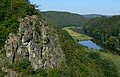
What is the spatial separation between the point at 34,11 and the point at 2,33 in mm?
9738

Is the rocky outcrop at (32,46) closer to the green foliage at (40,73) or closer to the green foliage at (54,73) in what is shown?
the green foliage at (40,73)

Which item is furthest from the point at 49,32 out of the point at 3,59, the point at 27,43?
the point at 3,59

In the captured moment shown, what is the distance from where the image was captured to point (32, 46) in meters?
49.3

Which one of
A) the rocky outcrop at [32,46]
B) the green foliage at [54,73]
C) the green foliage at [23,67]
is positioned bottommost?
the green foliage at [54,73]

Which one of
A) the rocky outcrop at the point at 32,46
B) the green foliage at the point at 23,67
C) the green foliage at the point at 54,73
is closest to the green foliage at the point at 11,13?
the rocky outcrop at the point at 32,46

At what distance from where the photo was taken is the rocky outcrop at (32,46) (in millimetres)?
48562

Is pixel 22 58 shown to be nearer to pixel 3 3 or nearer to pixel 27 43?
pixel 27 43

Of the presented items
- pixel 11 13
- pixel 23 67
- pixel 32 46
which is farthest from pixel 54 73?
pixel 11 13

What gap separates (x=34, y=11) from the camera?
57375 millimetres

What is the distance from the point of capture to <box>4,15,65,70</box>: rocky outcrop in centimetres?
4856

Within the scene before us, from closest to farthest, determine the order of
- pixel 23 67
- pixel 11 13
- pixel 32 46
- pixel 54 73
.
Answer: pixel 23 67, pixel 54 73, pixel 32 46, pixel 11 13

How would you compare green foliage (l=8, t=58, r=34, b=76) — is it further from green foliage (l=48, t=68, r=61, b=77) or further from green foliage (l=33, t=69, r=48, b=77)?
green foliage (l=48, t=68, r=61, b=77)

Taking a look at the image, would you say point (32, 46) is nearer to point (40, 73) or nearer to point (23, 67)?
point (23, 67)

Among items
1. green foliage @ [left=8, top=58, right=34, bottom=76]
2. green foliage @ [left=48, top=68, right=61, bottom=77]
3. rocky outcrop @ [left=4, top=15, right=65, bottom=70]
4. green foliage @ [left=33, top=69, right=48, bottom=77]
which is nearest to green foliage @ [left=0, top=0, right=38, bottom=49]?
rocky outcrop @ [left=4, top=15, right=65, bottom=70]
